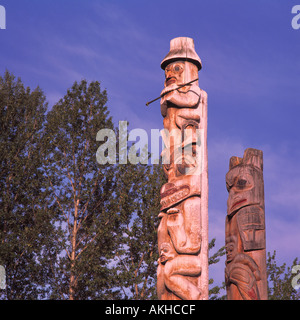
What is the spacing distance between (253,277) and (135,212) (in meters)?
9.09

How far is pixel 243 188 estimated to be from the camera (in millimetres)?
10891

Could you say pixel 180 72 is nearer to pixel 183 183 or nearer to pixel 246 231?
pixel 183 183

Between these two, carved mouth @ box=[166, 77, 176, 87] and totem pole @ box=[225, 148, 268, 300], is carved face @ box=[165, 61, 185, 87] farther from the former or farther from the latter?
totem pole @ box=[225, 148, 268, 300]

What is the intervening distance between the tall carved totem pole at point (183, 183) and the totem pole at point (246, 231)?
7.56ft

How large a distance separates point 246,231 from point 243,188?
3.64ft

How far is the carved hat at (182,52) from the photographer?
9.61m

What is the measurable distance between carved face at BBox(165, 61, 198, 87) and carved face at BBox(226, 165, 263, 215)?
2.83 meters

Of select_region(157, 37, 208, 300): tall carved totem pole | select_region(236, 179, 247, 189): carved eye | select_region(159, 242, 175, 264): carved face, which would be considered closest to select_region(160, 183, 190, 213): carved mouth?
select_region(157, 37, 208, 300): tall carved totem pole

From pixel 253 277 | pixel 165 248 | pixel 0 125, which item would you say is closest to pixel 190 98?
pixel 165 248

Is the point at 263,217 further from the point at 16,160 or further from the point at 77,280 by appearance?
the point at 16,160

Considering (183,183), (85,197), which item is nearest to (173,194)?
(183,183)

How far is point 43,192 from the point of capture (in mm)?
17906

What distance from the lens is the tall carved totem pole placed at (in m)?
7.80

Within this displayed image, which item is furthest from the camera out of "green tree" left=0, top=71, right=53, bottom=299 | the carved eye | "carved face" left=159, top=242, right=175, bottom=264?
"green tree" left=0, top=71, right=53, bottom=299
